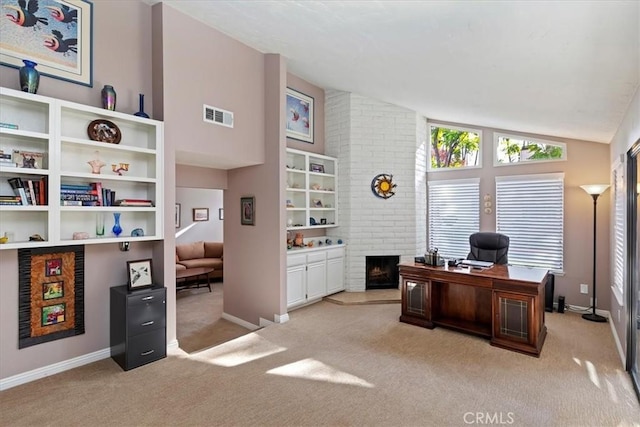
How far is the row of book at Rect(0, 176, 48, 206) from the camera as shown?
8.14 ft

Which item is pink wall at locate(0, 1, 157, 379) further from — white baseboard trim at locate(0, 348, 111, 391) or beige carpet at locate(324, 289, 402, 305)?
beige carpet at locate(324, 289, 402, 305)

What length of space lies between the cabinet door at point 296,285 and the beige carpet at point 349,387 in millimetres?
977

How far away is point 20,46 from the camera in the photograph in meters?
2.66

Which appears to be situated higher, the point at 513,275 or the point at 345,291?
the point at 513,275

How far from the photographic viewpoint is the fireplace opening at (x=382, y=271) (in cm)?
575

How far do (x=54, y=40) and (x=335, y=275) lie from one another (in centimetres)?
444

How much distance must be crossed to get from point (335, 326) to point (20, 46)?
4054mm

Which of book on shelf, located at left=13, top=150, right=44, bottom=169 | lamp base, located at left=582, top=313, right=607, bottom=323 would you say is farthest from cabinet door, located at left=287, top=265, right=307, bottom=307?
lamp base, located at left=582, top=313, right=607, bottom=323

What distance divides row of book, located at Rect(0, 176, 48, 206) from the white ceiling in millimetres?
2112

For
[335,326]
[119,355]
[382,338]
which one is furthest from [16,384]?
[382,338]

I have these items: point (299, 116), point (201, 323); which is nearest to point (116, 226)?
point (201, 323)

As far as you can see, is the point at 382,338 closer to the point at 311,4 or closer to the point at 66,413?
the point at 66,413

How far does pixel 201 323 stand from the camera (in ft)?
15.2

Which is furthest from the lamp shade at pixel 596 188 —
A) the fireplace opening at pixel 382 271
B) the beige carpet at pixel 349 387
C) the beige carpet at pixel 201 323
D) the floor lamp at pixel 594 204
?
the beige carpet at pixel 201 323
